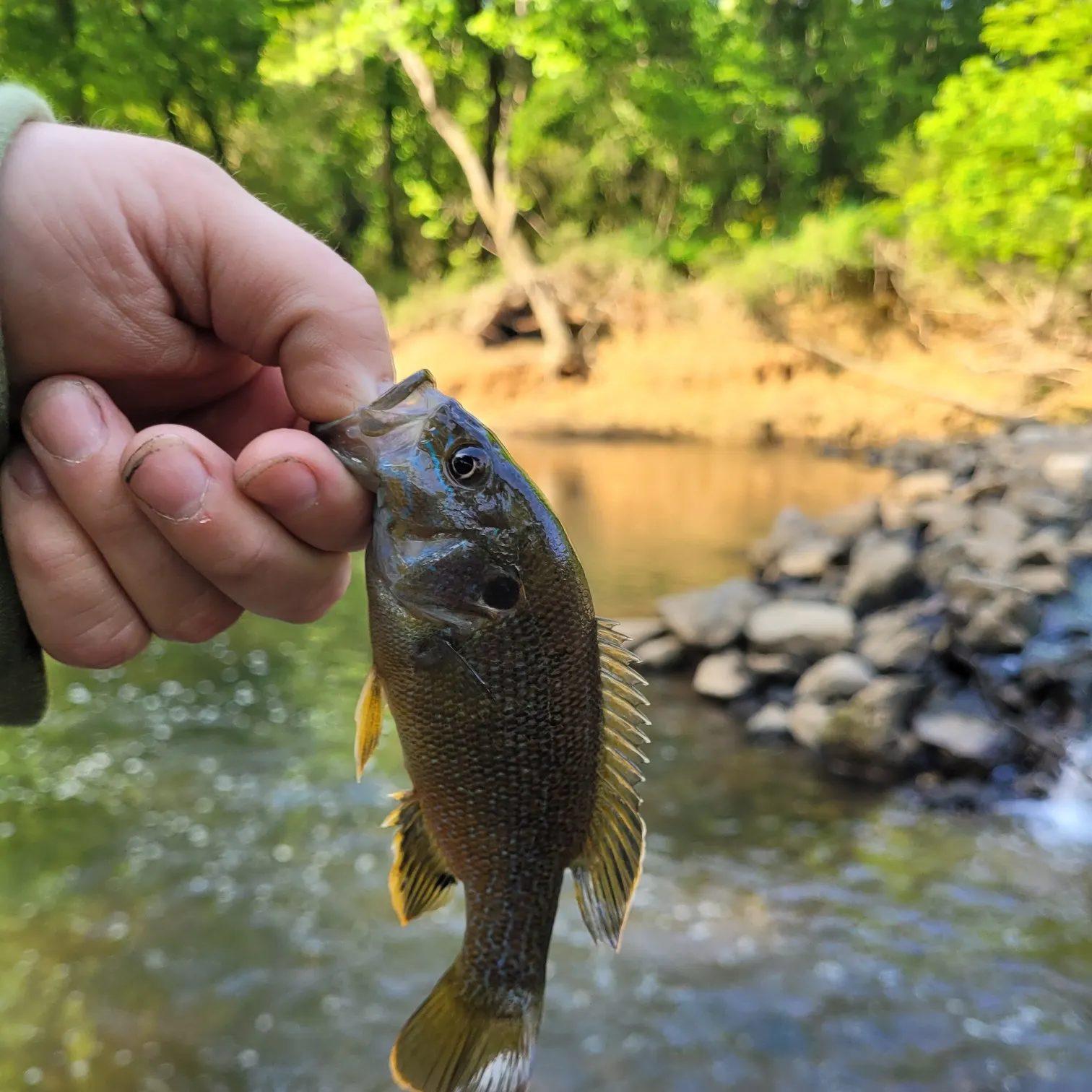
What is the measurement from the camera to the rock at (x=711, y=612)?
6750mm

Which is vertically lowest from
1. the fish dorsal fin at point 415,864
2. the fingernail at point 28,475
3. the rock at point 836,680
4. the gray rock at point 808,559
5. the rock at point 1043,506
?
the gray rock at point 808,559

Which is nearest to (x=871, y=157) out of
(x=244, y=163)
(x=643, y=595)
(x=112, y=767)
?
(x=244, y=163)

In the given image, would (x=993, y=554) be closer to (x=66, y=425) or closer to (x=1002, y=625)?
(x=1002, y=625)

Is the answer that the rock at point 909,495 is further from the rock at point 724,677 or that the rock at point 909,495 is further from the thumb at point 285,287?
the thumb at point 285,287

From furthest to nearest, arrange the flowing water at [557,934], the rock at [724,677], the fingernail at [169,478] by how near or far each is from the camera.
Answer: the rock at [724,677], the flowing water at [557,934], the fingernail at [169,478]

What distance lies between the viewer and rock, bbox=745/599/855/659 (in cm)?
634

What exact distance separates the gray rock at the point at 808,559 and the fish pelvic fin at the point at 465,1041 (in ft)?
23.2

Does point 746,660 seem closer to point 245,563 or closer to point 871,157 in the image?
point 245,563

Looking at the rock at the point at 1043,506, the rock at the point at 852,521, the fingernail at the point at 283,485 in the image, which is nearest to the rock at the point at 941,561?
the rock at the point at 1043,506

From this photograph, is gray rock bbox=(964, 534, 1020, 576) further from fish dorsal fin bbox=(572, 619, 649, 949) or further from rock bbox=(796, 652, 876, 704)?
fish dorsal fin bbox=(572, 619, 649, 949)

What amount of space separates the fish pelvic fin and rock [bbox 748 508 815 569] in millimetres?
7669

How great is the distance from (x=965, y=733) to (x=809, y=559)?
3.27 m

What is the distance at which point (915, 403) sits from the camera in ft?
55.6

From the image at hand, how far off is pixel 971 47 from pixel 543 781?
28105 mm
